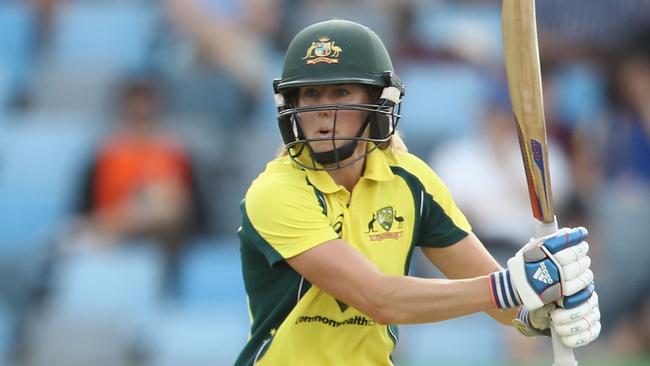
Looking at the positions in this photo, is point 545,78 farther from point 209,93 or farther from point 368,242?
point 368,242

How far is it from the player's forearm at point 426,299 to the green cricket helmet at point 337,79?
18.3 inches

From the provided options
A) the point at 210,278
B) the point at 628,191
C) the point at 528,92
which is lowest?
the point at 210,278

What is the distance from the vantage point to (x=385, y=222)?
4.02m

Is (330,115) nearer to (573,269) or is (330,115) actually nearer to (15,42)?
(573,269)

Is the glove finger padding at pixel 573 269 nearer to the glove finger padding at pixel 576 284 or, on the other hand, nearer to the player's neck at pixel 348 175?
Result: the glove finger padding at pixel 576 284

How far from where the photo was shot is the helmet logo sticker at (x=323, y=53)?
398cm

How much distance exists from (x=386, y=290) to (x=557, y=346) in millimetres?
580

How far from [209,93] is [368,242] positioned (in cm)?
469

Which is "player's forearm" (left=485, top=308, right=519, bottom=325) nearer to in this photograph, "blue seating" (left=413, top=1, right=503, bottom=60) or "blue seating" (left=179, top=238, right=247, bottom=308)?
"blue seating" (left=179, top=238, right=247, bottom=308)

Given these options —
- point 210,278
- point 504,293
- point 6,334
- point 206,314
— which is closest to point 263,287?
point 504,293

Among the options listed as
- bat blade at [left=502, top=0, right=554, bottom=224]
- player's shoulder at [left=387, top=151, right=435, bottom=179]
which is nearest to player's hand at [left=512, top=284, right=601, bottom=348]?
bat blade at [left=502, top=0, right=554, bottom=224]

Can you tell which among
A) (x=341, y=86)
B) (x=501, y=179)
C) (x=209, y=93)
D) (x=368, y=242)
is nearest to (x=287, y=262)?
(x=368, y=242)

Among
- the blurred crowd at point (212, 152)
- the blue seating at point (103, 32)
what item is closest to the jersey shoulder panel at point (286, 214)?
the blurred crowd at point (212, 152)

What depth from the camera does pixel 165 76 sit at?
8.70 m
